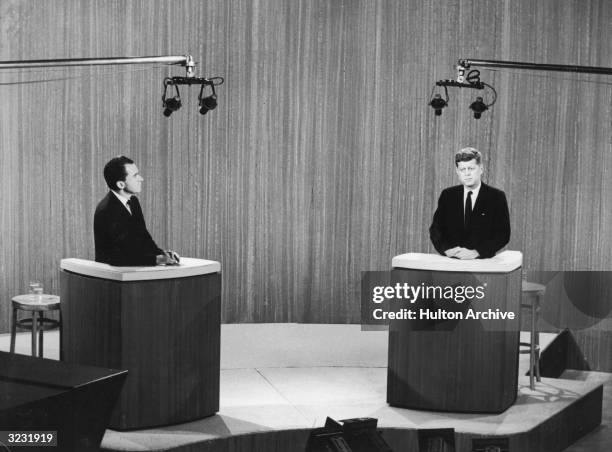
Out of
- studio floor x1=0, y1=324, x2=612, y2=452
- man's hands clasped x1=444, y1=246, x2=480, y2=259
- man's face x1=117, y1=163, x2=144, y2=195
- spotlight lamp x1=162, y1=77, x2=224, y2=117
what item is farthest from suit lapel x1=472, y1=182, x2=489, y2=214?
man's face x1=117, y1=163, x2=144, y2=195

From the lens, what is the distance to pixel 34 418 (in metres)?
2.78

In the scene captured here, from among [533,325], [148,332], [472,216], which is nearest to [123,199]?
[148,332]

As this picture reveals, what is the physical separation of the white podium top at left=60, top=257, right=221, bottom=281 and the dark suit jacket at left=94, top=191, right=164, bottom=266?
0.20 ft

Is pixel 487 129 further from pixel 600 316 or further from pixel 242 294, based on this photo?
pixel 242 294

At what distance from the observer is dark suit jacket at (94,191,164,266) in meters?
4.39

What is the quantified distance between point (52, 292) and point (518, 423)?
3373 mm

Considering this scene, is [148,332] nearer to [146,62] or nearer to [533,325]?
[146,62]

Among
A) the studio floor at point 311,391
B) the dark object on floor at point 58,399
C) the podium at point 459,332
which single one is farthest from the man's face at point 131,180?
the dark object on floor at point 58,399

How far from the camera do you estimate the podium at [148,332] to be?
428cm

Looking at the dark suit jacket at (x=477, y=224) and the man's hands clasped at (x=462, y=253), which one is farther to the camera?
the dark suit jacket at (x=477, y=224)

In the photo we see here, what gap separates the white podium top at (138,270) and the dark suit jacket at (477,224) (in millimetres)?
1263

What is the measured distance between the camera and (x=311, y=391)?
5.10 m

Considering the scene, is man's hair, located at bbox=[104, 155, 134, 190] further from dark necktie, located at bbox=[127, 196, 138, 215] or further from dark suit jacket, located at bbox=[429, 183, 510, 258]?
dark suit jacket, located at bbox=[429, 183, 510, 258]

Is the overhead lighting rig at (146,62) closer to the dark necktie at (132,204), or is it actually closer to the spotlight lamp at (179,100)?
the spotlight lamp at (179,100)
